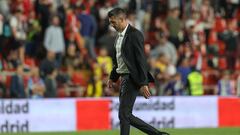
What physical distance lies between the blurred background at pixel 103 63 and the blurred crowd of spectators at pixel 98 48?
0.10ft

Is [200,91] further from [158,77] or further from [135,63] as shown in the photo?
[135,63]

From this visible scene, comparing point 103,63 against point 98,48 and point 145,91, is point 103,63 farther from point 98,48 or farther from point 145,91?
point 145,91

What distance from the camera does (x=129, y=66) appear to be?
12.0 m

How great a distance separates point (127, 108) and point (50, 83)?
32.7ft

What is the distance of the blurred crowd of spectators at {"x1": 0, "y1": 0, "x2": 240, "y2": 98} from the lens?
22.5 meters

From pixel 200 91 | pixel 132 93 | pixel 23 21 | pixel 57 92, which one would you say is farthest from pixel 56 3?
pixel 132 93

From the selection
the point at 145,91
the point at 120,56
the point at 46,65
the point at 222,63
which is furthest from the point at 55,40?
the point at 145,91

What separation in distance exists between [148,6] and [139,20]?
1.03 meters

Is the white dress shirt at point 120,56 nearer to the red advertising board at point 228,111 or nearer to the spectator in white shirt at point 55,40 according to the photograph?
the red advertising board at point 228,111

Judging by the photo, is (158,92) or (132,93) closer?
(132,93)

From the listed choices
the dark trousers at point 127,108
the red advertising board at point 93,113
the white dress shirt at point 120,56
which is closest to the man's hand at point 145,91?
the dark trousers at point 127,108

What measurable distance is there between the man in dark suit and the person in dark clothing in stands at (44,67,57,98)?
9.70 metres

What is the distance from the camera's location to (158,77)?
23422mm

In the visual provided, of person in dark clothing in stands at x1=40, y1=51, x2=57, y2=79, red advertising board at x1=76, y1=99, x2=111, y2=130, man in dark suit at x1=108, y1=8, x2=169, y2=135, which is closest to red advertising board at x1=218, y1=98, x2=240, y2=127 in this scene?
red advertising board at x1=76, y1=99, x2=111, y2=130
